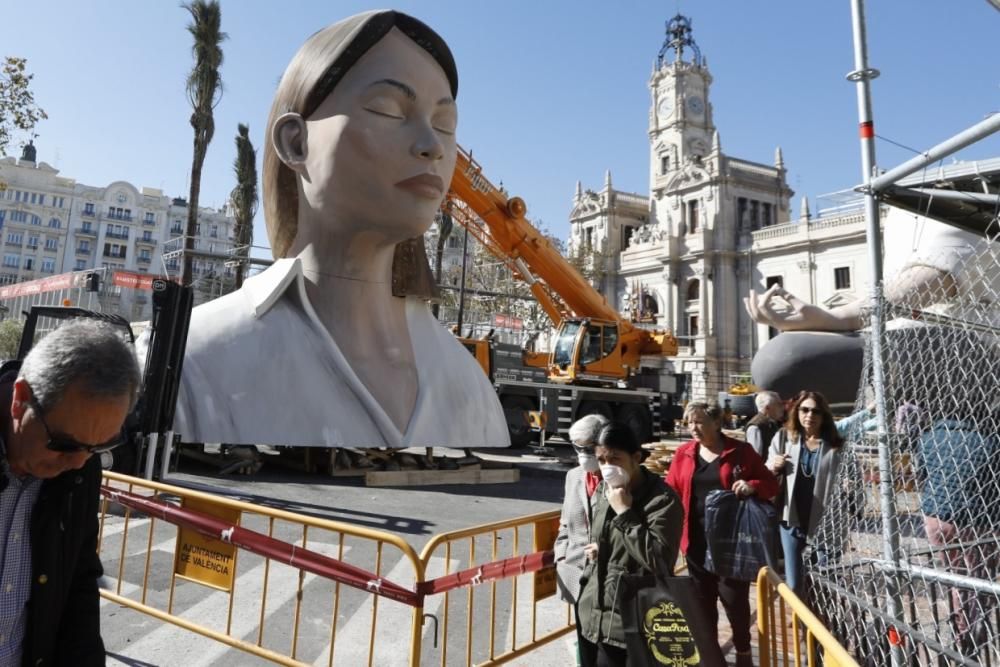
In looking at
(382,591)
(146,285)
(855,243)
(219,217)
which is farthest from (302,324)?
(219,217)

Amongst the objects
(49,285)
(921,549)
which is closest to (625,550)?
(921,549)

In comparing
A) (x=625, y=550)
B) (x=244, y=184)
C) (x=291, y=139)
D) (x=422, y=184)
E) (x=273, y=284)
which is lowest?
(x=625, y=550)

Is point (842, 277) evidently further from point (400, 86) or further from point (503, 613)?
point (503, 613)

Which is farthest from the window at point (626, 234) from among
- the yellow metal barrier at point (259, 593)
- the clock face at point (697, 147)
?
the yellow metal barrier at point (259, 593)

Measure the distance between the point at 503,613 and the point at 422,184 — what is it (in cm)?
546

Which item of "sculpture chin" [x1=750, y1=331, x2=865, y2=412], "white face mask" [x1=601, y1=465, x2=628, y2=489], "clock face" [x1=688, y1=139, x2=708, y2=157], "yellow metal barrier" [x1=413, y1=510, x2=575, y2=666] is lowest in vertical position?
"yellow metal barrier" [x1=413, y1=510, x2=575, y2=666]

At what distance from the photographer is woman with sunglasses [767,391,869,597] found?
436 cm

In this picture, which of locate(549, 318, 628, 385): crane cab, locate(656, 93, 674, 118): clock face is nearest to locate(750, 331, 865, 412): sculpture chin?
locate(549, 318, 628, 385): crane cab

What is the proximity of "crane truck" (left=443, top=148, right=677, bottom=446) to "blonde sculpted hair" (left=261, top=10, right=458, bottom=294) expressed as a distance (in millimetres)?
4900

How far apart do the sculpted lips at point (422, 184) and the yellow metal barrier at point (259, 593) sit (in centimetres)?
445

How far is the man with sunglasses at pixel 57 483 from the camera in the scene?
5.12ft

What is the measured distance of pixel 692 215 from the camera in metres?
47.9

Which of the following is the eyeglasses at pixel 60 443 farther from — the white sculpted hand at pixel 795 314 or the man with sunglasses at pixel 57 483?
the white sculpted hand at pixel 795 314

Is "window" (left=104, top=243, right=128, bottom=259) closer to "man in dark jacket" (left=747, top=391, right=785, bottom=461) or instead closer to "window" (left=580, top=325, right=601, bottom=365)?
"window" (left=580, top=325, right=601, bottom=365)
